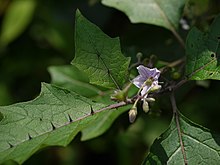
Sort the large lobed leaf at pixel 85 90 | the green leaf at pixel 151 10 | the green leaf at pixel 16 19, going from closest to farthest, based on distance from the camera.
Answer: the large lobed leaf at pixel 85 90, the green leaf at pixel 151 10, the green leaf at pixel 16 19

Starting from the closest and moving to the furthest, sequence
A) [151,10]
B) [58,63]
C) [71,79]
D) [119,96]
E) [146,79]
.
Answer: [119,96], [146,79], [151,10], [71,79], [58,63]

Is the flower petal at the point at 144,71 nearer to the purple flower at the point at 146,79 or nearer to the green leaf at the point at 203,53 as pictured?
the purple flower at the point at 146,79

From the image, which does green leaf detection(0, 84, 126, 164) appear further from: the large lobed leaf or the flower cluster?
the large lobed leaf

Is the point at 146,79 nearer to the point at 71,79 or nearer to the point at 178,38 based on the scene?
the point at 178,38

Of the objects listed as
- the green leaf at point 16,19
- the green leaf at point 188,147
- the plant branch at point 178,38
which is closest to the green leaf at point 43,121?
the green leaf at point 188,147

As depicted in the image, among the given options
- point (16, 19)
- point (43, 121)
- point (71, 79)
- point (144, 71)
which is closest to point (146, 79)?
point (144, 71)

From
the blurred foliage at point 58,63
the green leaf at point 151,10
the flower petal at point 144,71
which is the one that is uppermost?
the green leaf at point 151,10
